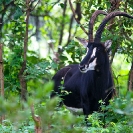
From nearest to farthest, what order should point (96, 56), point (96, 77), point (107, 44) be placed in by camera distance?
point (96, 56) < point (96, 77) < point (107, 44)

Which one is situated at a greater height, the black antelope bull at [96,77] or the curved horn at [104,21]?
the curved horn at [104,21]

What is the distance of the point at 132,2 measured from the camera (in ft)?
29.7

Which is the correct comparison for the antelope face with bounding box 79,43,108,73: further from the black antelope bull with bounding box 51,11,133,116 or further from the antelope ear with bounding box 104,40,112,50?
the antelope ear with bounding box 104,40,112,50

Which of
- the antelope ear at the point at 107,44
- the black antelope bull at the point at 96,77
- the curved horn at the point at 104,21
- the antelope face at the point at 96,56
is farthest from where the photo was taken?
the antelope ear at the point at 107,44

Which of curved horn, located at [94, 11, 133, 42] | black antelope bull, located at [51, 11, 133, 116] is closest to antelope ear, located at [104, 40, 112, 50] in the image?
black antelope bull, located at [51, 11, 133, 116]

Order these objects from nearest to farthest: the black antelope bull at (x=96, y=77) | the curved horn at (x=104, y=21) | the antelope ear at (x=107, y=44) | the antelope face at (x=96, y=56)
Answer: the antelope face at (x=96, y=56), the black antelope bull at (x=96, y=77), the curved horn at (x=104, y=21), the antelope ear at (x=107, y=44)

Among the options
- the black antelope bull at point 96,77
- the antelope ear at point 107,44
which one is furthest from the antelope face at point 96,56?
the antelope ear at point 107,44

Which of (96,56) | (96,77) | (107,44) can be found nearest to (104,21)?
(107,44)

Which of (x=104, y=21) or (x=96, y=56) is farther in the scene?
(x=104, y=21)

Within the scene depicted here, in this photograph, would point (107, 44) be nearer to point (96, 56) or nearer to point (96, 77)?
point (96, 56)

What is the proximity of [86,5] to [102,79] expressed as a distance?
2479 millimetres

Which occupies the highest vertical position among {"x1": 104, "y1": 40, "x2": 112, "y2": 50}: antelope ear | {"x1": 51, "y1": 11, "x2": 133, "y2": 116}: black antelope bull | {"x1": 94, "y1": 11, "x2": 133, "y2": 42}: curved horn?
{"x1": 94, "y1": 11, "x2": 133, "y2": 42}: curved horn

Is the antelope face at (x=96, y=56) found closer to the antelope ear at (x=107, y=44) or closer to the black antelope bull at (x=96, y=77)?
the black antelope bull at (x=96, y=77)

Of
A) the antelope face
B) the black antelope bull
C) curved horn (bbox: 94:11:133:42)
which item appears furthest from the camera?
curved horn (bbox: 94:11:133:42)
